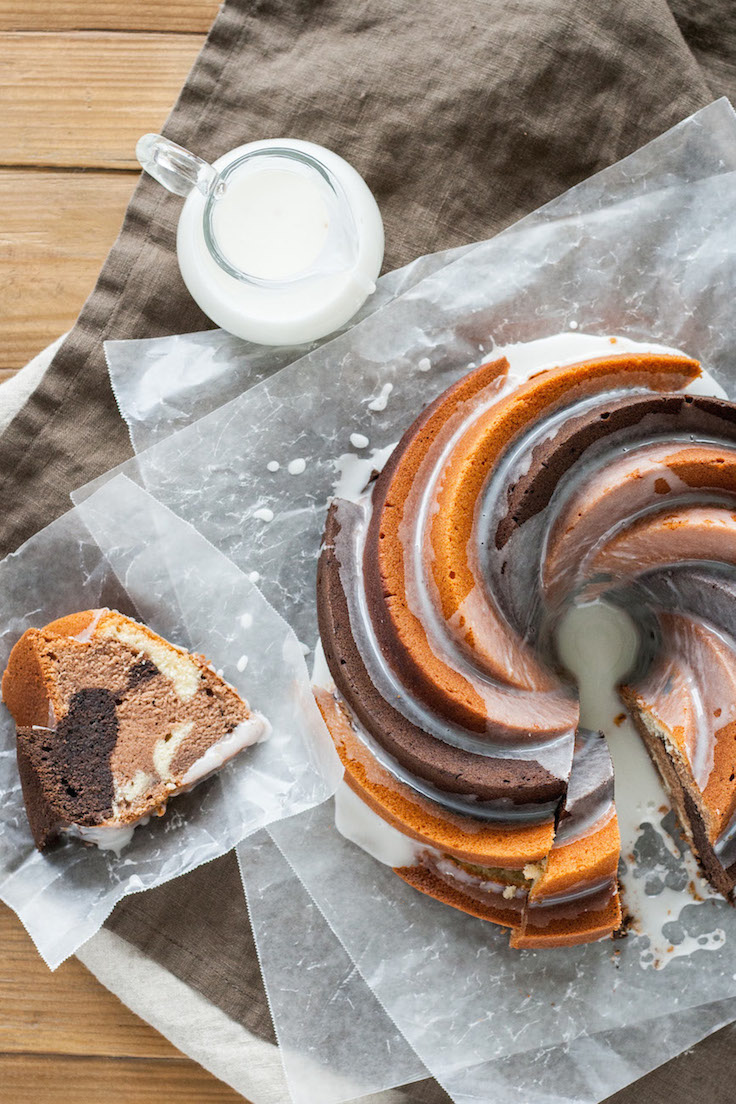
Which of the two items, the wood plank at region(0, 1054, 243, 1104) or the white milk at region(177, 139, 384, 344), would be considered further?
the wood plank at region(0, 1054, 243, 1104)

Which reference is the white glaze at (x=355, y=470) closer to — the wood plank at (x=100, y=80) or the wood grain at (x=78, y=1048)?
the wood plank at (x=100, y=80)

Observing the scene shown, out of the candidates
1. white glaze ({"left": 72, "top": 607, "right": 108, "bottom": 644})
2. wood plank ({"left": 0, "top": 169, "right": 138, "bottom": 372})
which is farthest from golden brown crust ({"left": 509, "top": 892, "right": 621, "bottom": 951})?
wood plank ({"left": 0, "top": 169, "right": 138, "bottom": 372})

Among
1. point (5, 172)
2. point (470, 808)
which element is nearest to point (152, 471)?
point (5, 172)

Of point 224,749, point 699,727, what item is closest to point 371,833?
point 224,749

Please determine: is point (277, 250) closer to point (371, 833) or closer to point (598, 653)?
point (598, 653)

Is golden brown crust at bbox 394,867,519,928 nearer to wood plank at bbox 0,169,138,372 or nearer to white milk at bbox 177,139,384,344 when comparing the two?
white milk at bbox 177,139,384,344

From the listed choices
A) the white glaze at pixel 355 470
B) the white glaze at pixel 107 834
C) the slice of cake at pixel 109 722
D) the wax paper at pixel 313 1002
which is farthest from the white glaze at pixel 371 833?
the white glaze at pixel 355 470

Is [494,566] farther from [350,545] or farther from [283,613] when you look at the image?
→ [283,613]
